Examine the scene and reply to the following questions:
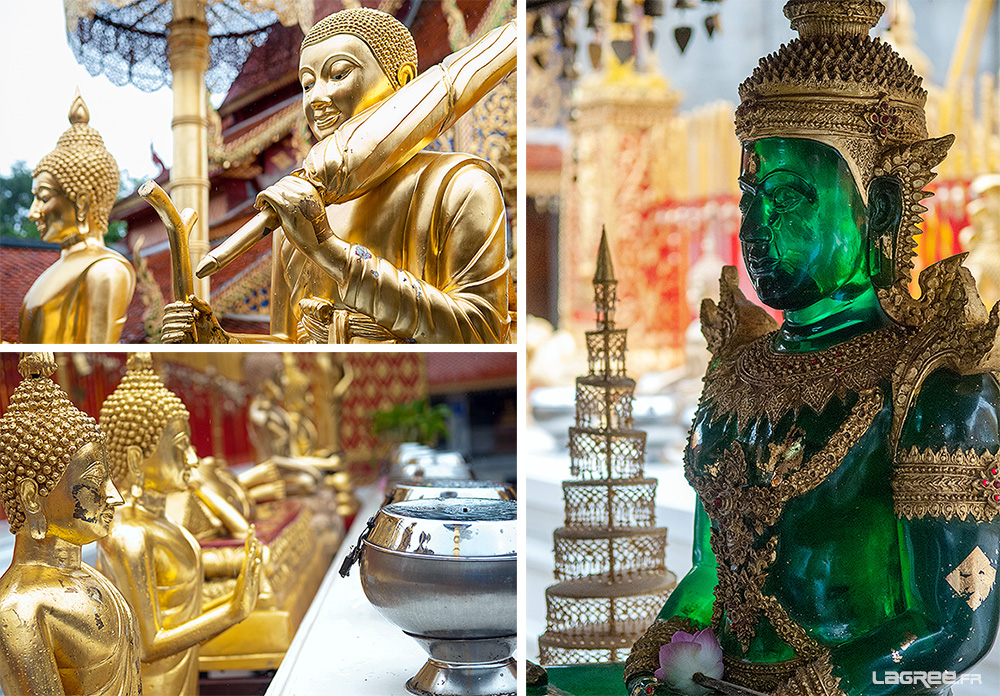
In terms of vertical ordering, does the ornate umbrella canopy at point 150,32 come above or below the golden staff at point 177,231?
above

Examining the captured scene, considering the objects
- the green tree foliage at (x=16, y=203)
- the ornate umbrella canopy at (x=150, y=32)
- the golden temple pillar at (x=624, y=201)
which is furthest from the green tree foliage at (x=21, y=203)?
the golden temple pillar at (x=624, y=201)

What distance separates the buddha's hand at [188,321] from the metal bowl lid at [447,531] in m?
0.30

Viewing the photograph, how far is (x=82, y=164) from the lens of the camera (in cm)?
120

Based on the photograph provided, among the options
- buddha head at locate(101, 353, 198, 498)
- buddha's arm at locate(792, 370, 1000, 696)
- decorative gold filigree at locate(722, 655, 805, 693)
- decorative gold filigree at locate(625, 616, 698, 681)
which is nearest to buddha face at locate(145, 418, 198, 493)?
buddha head at locate(101, 353, 198, 498)

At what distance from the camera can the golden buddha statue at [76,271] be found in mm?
1217

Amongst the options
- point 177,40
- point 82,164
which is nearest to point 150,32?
point 177,40

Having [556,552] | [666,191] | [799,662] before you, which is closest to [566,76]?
[556,552]

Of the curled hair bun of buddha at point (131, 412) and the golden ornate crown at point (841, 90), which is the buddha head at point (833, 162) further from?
the curled hair bun of buddha at point (131, 412)

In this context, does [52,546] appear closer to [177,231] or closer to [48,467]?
[48,467]

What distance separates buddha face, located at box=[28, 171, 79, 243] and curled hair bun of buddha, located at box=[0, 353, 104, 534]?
198 mm

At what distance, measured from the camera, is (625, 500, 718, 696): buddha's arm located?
47.9 inches

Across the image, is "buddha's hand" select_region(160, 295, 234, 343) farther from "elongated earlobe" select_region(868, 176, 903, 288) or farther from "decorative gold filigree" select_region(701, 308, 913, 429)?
"elongated earlobe" select_region(868, 176, 903, 288)

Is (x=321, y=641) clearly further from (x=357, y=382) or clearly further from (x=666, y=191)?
(x=666, y=191)

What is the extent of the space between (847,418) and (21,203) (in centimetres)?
102
